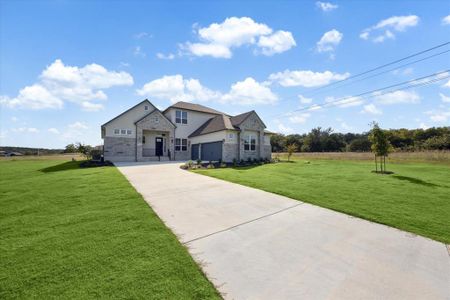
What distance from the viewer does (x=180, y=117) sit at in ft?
84.5

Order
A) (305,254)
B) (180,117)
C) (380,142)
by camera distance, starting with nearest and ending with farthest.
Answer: (305,254) → (380,142) → (180,117)

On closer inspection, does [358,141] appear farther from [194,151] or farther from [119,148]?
[119,148]

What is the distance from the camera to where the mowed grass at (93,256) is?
2668 millimetres

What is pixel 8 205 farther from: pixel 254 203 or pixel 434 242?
pixel 434 242

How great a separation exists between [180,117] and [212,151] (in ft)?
21.6

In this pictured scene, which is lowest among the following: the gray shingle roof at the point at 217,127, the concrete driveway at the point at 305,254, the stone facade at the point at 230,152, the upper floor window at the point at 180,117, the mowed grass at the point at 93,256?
the concrete driveway at the point at 305,254

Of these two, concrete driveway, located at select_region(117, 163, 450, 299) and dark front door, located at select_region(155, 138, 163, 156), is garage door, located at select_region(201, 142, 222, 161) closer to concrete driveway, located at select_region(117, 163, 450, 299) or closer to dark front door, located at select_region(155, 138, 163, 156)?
dark front door, located at select_region(155, 138, 163, 156)

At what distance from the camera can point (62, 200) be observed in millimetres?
6805

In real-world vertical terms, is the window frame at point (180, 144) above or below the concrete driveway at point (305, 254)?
above

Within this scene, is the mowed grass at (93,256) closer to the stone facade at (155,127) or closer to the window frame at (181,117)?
the stone facade at (155,127)

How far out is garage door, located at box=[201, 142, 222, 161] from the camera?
21.4 meters

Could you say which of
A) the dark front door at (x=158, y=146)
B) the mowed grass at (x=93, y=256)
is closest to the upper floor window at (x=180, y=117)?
the dark front door at (x=158, y=146)

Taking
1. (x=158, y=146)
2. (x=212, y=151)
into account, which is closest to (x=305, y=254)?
(x=212, y=151)

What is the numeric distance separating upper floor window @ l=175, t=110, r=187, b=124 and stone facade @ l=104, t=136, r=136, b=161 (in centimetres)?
559
